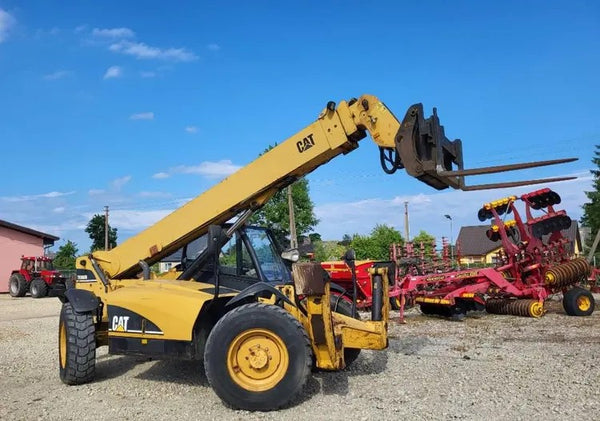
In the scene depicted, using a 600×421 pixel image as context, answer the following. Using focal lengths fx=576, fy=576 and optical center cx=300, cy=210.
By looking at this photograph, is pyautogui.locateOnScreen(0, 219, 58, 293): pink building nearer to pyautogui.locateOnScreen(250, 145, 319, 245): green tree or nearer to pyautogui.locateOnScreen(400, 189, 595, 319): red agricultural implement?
pyautogui.locateOnScreen(250, 145, 319, 245): green tree

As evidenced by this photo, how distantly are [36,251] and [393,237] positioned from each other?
27172mm

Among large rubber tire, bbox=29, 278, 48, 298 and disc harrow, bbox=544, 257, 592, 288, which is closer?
disc harrow, bbox=544, 257, 592, 288

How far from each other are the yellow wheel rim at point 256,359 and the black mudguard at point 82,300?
2.41 m

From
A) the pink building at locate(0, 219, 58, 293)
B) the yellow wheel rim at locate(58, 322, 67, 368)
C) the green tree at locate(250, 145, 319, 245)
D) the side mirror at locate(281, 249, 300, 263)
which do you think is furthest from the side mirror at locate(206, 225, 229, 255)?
the green tree at locate(250, 145, 319, 245)

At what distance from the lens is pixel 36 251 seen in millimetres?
38625

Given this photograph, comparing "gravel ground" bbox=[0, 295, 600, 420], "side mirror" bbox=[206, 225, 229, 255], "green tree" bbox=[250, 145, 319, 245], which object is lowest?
"gravel ground" bbox=[0, 295, 600, 420]

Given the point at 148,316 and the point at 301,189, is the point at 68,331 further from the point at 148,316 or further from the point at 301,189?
the point at 301,189

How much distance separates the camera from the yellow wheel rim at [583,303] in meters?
13.8

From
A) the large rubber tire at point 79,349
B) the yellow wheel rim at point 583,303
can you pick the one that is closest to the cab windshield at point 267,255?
the large rubber tire at point 79,349

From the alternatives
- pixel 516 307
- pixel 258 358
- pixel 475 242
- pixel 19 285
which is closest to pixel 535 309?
pixel 516 307

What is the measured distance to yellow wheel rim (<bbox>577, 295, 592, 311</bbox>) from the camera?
543 inches

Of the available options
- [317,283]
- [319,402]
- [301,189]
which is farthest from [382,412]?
[301,189]

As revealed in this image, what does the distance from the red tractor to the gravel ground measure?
20519 mm

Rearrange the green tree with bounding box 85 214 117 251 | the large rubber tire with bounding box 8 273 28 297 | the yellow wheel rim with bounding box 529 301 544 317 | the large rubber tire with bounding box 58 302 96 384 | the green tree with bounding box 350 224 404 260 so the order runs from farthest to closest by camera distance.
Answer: the green tree with bounding box 85 214 117 251 → the green tree with bounding box 350 224 404 260 → the large rubber tire with bounding box 8 273 28 297 → the yellow wheel rim with bounding box 529 301 544 317 → the large rubber tire with bounding box 58 302 96 384
